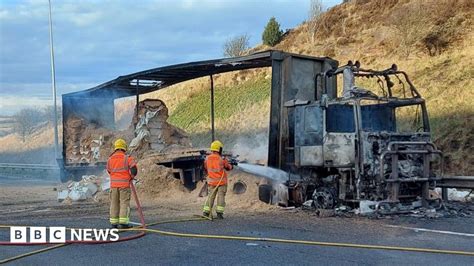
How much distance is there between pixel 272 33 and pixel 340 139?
109 feet

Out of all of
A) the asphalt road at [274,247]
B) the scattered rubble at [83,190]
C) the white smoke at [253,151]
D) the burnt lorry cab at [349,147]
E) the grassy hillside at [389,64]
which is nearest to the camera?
the asphalt road at [274,247]

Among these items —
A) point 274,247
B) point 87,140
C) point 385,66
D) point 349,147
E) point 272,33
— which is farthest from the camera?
point 272,33

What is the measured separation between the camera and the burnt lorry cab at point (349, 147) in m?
11.6

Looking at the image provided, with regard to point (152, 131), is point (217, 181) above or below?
below

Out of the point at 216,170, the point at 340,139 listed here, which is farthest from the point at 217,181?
the point at 340,139

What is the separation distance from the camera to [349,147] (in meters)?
Result: 11.7

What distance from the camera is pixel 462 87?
797 inches

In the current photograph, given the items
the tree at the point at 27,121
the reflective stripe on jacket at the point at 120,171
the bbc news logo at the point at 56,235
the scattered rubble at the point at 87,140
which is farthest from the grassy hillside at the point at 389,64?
the tree at the point at 27,121

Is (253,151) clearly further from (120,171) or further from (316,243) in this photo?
(316,243)

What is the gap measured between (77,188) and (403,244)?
10482mm

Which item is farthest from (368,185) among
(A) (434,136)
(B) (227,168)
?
(A) (434,136)

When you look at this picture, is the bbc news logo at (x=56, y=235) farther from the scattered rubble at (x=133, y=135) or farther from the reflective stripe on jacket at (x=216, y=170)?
the scattered rubble at (x=133, y=135)

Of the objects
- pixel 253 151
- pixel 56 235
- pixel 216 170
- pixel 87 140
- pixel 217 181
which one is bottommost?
pixel 56 235

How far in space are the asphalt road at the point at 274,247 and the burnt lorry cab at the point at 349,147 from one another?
0.83 m
